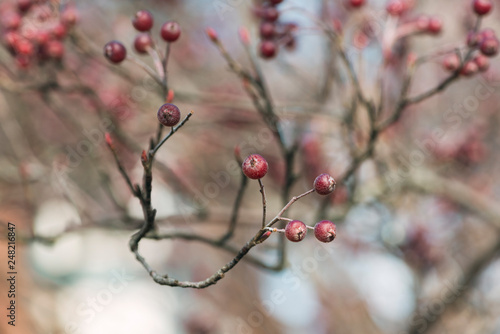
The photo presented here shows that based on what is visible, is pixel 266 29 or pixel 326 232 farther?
pixel 266 29

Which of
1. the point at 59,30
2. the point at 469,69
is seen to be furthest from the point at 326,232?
the point at 59,30

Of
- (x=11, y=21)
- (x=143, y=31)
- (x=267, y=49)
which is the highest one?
(x=143, y=31)

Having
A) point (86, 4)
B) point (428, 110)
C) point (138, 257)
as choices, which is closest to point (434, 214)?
point (428, 110)

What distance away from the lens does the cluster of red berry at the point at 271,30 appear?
243 centimetres

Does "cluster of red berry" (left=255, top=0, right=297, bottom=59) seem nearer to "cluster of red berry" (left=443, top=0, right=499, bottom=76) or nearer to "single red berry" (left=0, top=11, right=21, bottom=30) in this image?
"cluster of red berry" (left=443, top=0, right=499, bottom=76)

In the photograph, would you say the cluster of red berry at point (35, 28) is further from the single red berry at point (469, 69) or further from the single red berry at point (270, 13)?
the single red berry at point (469, 69)

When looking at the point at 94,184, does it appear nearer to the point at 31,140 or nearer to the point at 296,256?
the point at 31,140

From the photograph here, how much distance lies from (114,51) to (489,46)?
1.80m

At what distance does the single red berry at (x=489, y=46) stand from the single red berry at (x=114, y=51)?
1739 mm

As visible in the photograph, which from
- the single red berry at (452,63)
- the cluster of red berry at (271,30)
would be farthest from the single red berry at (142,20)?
the single red berry at (452,63)

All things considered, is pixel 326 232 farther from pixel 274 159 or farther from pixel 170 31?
pixel 274 159

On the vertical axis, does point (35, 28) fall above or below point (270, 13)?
below

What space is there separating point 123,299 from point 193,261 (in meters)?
3.71

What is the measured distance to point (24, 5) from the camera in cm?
244
